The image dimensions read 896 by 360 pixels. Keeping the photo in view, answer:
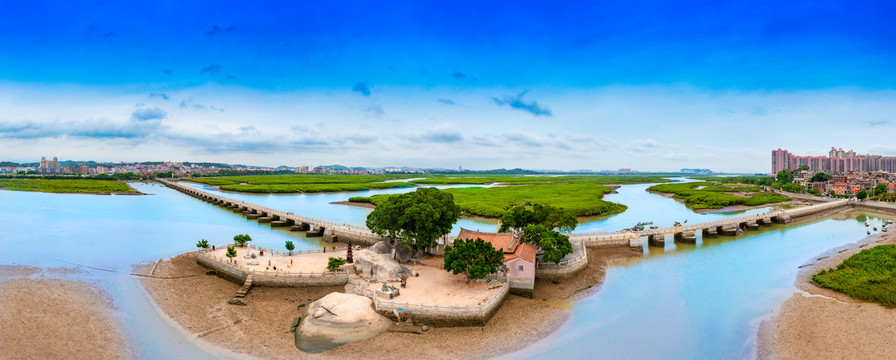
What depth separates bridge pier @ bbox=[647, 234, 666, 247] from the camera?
1642 inches

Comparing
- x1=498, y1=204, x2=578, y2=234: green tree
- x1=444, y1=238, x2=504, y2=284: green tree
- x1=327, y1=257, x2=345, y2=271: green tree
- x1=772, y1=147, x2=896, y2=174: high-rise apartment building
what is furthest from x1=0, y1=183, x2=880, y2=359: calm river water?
x1=772, y1=147, x2=896, y2=174: high-rise apartment building

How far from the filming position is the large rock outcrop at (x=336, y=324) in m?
19.3

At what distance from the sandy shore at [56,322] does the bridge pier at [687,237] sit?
152ft

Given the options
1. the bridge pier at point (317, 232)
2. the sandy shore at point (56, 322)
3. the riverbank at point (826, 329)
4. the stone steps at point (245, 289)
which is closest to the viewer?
the sandy shore at point (56, 322)

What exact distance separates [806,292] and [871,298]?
125 inches

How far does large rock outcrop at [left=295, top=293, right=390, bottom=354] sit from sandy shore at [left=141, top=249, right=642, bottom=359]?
20.2 inches

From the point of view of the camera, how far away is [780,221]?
194 ft

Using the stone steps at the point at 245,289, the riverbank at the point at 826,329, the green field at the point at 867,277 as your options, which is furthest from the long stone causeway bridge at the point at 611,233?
the riverbank at the point at 826,329

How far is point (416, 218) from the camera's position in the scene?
28.8m

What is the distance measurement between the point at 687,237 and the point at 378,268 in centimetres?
3410

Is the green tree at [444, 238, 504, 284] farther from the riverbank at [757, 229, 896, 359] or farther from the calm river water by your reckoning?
the riverbank at [757, 229, 896, 359]

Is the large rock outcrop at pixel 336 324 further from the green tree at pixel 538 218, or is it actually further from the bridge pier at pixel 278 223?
the bridge pier at pixel 278 223

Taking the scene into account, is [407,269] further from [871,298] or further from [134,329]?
[871,298]

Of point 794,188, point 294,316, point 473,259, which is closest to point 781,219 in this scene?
point 473,259
